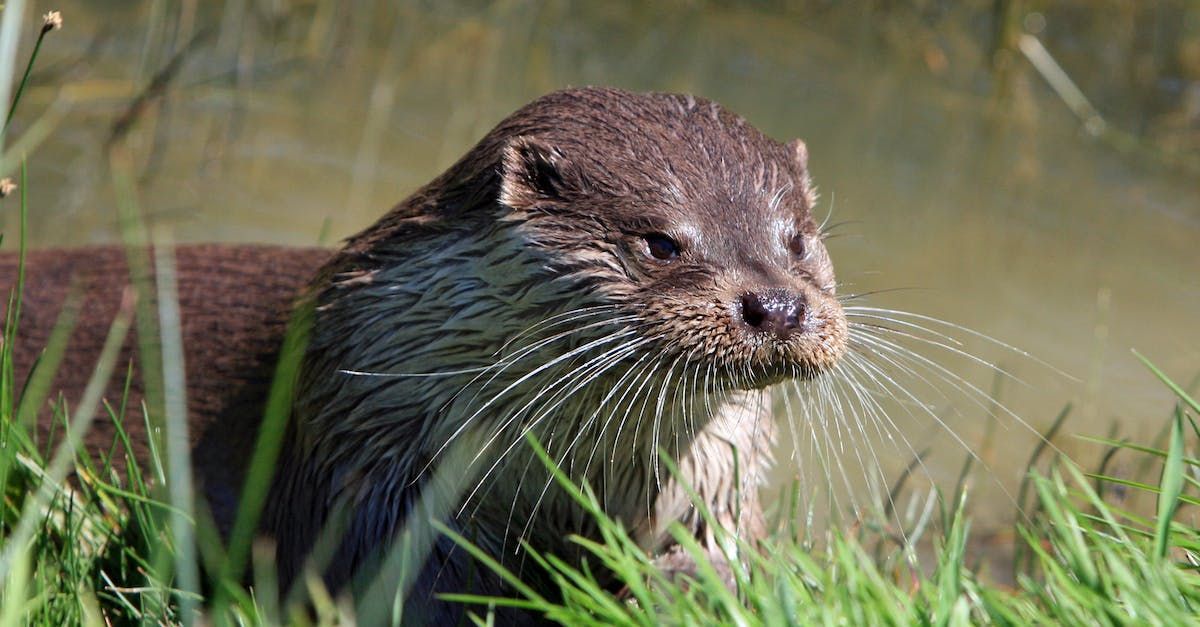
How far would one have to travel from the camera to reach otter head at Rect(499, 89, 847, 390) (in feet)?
7.35

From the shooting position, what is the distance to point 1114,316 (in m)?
5.46

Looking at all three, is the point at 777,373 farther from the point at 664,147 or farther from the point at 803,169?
the point at 803,169

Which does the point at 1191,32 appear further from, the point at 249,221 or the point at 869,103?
the point at 249,221

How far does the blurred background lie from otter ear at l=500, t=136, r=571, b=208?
2.26 m

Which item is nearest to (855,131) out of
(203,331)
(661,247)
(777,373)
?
(203,331)

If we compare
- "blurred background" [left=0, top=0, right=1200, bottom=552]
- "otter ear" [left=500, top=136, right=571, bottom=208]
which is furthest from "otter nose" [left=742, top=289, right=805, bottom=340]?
"blurred background" [left=0, top=0, right=1200, bottom=552]

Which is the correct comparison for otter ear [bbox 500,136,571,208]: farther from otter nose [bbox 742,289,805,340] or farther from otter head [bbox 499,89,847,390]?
otter nose [bbox 742,289,805,340]

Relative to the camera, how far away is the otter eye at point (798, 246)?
249 centimetres

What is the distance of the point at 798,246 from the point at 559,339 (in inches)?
16.8

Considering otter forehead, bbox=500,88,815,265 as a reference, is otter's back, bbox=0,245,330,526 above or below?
below

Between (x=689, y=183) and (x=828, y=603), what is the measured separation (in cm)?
92

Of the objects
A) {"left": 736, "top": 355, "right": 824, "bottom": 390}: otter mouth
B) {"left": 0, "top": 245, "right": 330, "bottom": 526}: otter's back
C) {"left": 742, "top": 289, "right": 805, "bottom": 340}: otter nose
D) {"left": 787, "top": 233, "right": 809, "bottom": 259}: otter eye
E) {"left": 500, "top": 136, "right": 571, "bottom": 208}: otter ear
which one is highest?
{"left": 500, "top": 136, "right": 571, "bottom": 208}: otter ear

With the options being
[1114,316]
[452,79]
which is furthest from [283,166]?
[1114,316]

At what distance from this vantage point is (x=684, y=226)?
7.80 feet
